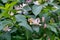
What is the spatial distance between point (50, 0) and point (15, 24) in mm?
273

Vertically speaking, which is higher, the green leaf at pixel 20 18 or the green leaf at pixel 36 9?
the green leaf at pixel 36 9

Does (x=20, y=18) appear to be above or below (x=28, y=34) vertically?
above

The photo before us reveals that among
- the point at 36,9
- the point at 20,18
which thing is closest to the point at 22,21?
the point at 20,18

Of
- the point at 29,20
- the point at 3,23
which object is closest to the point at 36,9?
the point at 29,20

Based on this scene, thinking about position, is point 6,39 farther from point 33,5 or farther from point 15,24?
point 33,5

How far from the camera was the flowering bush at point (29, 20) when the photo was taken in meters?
1.06

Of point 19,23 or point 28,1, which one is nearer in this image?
point 19,23

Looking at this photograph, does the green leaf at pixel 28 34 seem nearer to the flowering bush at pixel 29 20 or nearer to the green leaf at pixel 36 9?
the flowering bush at pixel 29 20

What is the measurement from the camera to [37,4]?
115cm

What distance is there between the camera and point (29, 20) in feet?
3.52

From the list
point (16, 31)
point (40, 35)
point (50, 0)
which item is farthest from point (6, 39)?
point (50, 0)

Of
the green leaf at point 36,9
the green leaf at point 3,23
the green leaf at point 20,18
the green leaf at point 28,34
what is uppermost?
the green leaf at point 36,9

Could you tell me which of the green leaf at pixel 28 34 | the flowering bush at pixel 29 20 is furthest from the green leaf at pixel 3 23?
the green leaf at pixel 28 34

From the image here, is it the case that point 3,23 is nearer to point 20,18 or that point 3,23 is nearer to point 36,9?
point 20,18
